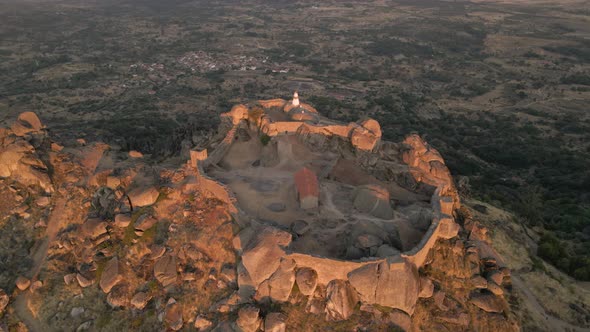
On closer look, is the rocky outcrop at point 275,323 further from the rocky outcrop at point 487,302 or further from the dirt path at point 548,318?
the dirt path at point 548,318

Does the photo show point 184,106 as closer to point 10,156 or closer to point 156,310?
point 10,156

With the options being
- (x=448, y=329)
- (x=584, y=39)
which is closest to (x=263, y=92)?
(x=448, y=329)

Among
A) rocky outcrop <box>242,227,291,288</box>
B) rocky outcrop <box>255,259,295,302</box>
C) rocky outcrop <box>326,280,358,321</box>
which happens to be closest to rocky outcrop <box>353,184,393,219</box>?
rocky outcrop <box>326,280,358,321</box>

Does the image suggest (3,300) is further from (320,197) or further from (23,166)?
(320,197)

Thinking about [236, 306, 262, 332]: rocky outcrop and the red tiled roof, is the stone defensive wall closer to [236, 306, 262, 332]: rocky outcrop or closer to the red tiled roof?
[236, 306, 262, 332]: rocky outcrop

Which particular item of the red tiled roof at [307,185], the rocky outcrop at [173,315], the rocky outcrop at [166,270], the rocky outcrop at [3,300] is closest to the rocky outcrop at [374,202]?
the red tiled roof at [307,185]

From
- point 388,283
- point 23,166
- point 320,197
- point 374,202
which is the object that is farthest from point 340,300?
Result: point 23,166
